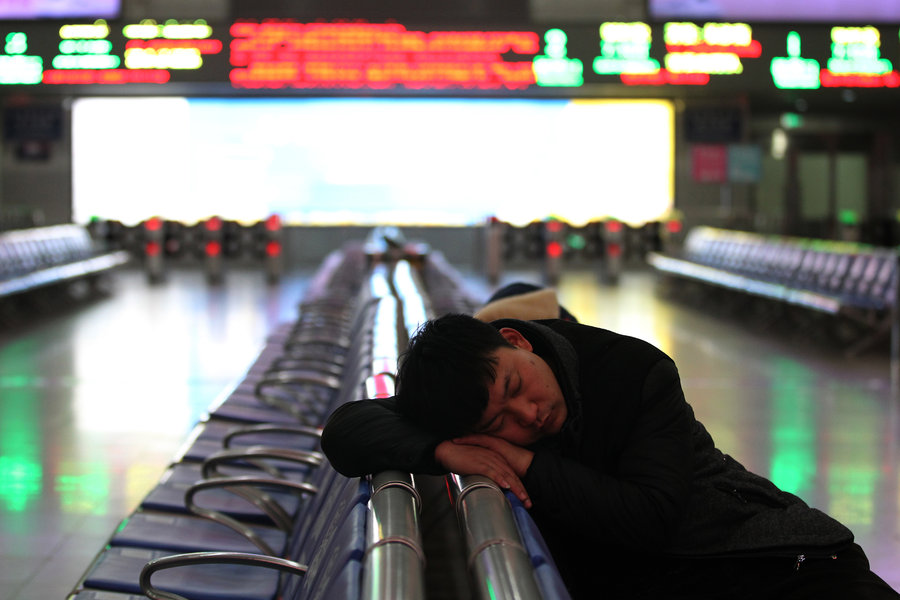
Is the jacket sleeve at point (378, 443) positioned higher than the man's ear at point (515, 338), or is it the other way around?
the man's ear at point (515, 338)

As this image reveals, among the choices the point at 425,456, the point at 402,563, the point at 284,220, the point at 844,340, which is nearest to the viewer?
the point at 402,563

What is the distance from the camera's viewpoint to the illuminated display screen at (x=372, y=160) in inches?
713

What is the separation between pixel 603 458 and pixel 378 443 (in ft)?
1.25

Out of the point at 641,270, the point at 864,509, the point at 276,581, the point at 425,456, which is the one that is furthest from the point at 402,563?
the point at 641,270

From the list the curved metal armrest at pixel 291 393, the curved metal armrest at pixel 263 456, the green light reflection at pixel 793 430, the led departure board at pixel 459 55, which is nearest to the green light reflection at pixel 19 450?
the curved metal armrest at pixel 291 393

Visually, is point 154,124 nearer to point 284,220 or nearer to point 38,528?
point 284,220

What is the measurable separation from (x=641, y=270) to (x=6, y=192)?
35.4 ft

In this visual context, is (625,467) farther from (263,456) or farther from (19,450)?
(19,450)

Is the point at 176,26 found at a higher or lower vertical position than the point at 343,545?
higher

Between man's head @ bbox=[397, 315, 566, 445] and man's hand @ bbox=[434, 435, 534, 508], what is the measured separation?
0.7 inches

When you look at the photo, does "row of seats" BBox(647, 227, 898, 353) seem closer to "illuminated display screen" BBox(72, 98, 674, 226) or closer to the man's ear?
"illuminated display screen" BBox(72, 98, 674, 226)

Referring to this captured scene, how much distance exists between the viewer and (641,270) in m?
17.8

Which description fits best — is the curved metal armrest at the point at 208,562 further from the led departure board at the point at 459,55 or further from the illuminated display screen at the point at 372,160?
the illuminated display screen at the point at 372,160

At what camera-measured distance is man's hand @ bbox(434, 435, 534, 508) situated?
65.6 inches
